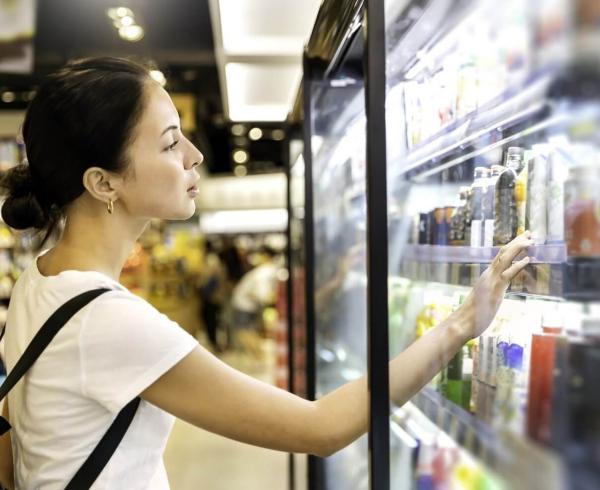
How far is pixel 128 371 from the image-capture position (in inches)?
41.9

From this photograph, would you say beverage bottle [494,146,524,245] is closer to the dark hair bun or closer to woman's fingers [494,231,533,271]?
woman's fingers [494,231,533,271]

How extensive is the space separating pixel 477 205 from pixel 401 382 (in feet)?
1.23

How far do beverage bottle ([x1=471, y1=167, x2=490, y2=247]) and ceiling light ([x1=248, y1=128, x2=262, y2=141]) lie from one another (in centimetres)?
950

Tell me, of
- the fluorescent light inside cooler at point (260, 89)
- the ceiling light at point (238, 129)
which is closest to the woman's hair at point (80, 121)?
the fluorescent light inside cooler at point (260, 89)

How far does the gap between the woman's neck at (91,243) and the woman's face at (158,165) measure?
0.13ft

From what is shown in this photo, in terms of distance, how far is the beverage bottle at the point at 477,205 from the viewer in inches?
49.2

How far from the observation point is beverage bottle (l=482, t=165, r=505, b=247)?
1195 millimetres

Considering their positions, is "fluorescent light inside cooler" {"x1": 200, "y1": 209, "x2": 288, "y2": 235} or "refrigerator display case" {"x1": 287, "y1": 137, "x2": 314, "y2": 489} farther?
"fluorescent light inside cooler" {"x1": 200, "y1": 209, "x2": 288, "y2": 235}

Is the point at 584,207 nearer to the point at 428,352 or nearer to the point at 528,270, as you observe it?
the point at 528,270

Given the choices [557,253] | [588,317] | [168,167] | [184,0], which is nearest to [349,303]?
[168,167]

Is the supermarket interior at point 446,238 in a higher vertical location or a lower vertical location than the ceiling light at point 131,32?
lower

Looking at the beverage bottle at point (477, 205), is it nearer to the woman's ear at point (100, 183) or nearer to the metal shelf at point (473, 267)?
the metal shelf at point (473, 267)


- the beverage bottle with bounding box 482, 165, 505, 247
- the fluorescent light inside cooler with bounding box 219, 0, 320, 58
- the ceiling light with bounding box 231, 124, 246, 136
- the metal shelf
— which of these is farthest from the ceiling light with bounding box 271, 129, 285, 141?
the beverage bottle with bounding box 482, 165, 505, 247

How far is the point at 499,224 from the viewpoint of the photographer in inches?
46.6
